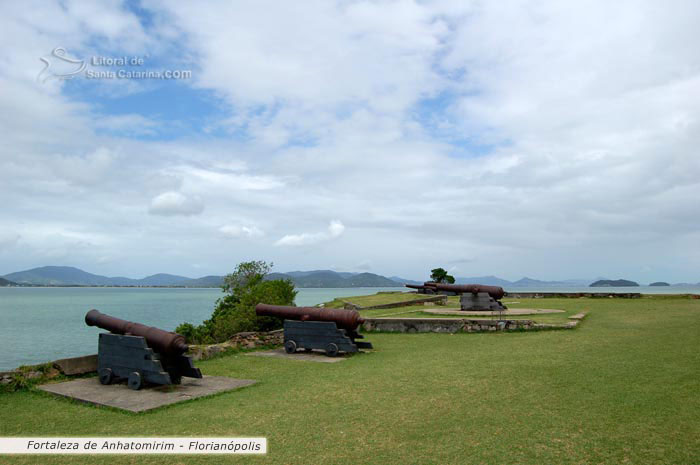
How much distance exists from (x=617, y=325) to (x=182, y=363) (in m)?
11.5

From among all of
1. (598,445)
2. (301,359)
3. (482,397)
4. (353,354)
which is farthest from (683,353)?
(301,359)

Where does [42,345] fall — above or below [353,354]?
below

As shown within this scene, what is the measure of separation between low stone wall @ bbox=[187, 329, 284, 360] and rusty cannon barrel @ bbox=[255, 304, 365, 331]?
0.74 meters

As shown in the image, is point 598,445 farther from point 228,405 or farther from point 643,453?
point 228,405

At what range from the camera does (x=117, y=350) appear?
7953mm

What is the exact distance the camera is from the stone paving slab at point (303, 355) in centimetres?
1025

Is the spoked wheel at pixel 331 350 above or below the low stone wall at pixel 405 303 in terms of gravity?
below

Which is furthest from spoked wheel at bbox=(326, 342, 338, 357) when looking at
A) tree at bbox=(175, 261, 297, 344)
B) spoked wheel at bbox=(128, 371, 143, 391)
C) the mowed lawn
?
tree at bbox=(175, 261, 297, 344)

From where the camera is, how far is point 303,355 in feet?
36.0

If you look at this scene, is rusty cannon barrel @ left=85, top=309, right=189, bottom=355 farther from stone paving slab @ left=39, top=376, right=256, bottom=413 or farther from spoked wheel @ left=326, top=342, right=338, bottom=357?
spoked wheel @ left=326, top=342, right=338, bottom=357

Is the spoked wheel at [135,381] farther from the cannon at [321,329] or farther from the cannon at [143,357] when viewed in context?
the cannon at [321,329]
